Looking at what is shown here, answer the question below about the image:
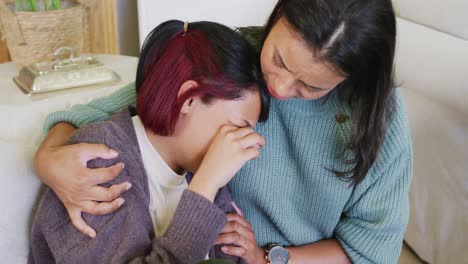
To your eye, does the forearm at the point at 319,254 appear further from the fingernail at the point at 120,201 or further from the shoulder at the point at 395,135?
the fingernail at the point at 120,201

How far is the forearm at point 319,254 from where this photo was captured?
3.13 ft

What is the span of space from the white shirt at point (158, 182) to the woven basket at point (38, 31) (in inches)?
30.7

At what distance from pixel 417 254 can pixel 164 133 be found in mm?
1232

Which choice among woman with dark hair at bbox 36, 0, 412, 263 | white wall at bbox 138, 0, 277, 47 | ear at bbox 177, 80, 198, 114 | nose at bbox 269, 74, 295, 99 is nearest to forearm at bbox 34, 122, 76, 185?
woman with dark hair at bbox 36, 0, 412, 263

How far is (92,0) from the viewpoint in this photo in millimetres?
1733

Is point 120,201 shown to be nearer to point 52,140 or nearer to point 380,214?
point 52,140

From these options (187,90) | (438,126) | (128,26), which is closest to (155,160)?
(187,90)

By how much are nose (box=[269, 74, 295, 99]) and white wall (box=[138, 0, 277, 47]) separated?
4.21 ft

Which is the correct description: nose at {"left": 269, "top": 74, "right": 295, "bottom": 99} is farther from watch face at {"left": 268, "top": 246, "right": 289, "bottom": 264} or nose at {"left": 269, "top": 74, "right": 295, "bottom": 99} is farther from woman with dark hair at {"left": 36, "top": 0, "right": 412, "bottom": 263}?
watch face at {"left": 268, "top": 246, "right": 289, "bottom": 264}

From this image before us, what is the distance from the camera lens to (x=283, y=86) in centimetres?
75

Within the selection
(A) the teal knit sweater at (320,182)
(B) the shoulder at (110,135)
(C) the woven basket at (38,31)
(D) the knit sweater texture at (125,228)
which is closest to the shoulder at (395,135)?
(A) the teal knit sweater at (320,182)

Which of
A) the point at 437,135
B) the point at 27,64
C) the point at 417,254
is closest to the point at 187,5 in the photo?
the point at 27,64

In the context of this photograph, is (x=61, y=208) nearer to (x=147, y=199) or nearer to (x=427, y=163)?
(x=147, y=199)

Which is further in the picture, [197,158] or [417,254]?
[417,254]
